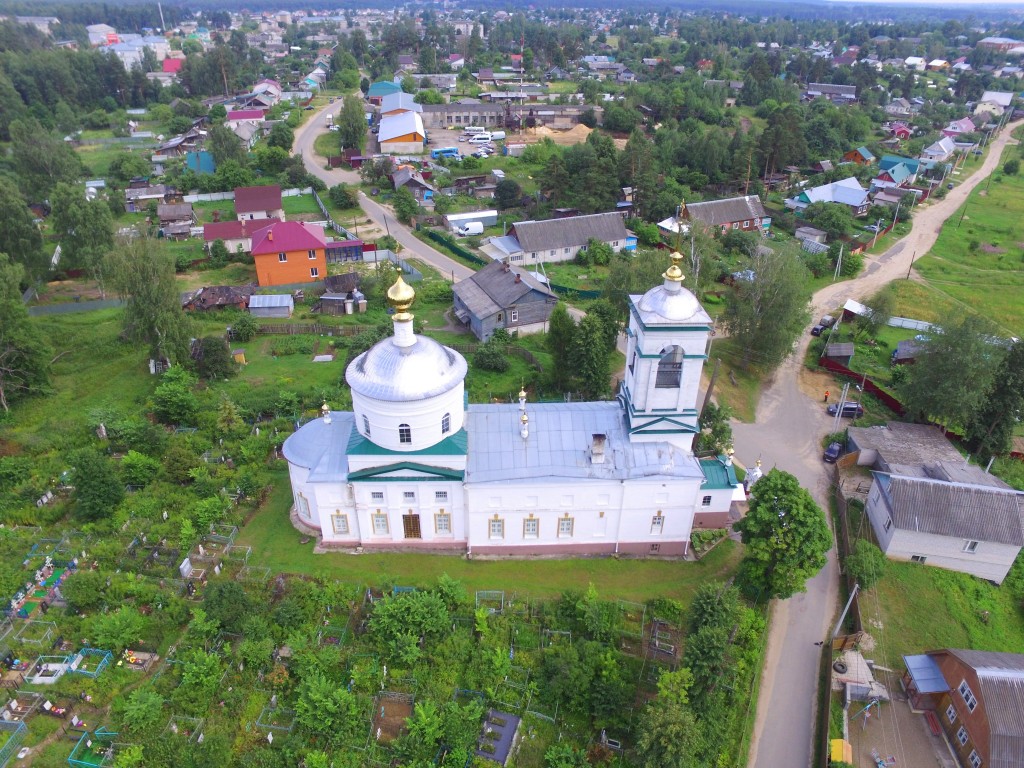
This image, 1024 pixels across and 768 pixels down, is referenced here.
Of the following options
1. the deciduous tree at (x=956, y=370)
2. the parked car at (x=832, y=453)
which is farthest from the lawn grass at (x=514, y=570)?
the deciduous tree at (x=956, y=370)

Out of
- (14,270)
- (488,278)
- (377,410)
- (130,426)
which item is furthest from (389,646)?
(14,270)

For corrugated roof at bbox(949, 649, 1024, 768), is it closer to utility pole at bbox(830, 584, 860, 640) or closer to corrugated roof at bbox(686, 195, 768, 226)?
utility pole at bbox(830, 584, 860, 640)

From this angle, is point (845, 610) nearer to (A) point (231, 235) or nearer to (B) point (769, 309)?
(B) point (769, 309)

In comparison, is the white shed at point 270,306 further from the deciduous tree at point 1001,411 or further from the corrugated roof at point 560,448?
the deciduous tree at point 1001,411

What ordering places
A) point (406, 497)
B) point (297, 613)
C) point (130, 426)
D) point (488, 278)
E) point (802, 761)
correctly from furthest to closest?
point (488, 278)
point (130, 426)
point (406, 497)
point (297, 613)
point (802, 761)

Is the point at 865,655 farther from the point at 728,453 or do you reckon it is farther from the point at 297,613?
the point at 297,613
